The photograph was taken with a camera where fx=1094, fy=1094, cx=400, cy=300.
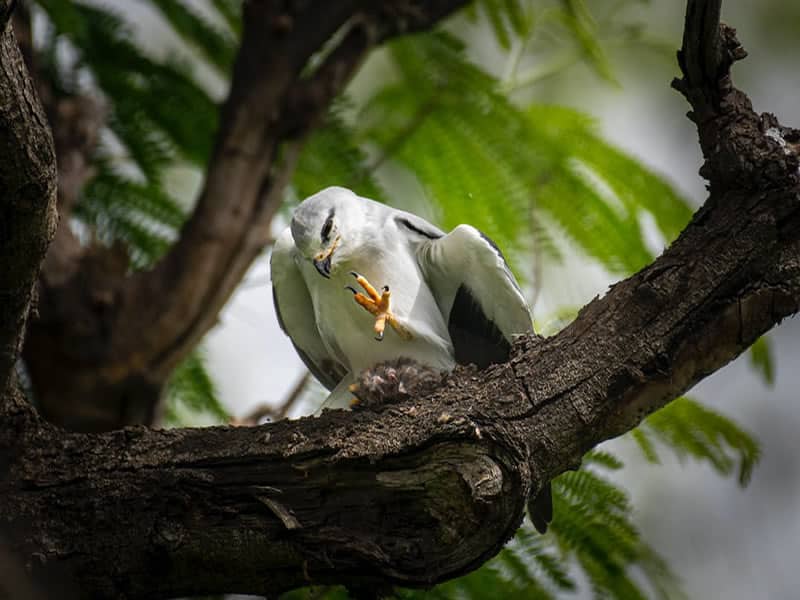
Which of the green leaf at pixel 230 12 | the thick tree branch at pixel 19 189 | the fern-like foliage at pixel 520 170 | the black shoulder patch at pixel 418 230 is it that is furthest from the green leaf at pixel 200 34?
the thick tree branch at pixel 19 189

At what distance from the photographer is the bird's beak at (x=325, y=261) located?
5.44 meters

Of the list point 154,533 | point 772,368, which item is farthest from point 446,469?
point 772,368

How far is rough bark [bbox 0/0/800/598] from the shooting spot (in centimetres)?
409

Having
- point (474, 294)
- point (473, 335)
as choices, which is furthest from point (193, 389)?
point (474, 294)

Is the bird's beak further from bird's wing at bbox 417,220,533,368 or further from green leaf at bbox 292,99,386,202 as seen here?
green leaf at bbox 292,99,386,202

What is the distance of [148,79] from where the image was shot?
800cm

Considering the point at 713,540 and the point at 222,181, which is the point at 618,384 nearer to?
the point at 222,181

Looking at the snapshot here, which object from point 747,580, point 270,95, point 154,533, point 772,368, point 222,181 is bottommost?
point 747,580

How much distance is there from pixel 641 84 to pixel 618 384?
8868 mm

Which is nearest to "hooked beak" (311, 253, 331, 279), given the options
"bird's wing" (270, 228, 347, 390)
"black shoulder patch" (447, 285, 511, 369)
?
"bird's wing" (270, 228, 347, 390)

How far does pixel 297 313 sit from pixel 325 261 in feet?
2.57

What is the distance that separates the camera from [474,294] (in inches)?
218

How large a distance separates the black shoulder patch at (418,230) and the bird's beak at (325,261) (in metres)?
0.45

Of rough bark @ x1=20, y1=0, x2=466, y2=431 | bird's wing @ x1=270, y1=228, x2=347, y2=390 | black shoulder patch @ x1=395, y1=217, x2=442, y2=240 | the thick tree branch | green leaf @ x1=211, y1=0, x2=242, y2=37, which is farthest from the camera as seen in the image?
green leaf @ x1=211, y1=0, x2=242, y2=37
